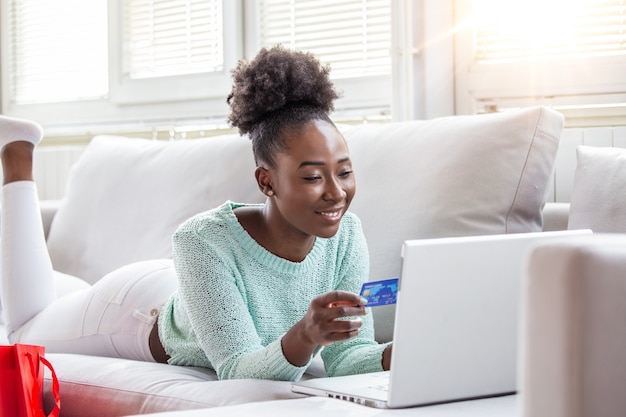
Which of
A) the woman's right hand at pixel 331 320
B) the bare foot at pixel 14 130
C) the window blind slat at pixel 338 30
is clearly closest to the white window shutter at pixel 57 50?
the window blind slat at pixel 338 30

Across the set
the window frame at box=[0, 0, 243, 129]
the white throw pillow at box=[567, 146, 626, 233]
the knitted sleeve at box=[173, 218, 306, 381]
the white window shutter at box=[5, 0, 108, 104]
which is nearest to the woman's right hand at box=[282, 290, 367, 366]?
the knitted sleeve at box=[173, 218, 306, 381]

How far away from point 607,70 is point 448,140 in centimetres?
57

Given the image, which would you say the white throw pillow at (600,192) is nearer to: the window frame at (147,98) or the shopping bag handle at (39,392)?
the shopping bag handle at (39,392)

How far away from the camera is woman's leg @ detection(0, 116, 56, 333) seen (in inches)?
78.3

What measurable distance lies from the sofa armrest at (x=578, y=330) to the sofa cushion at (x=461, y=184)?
0.97m

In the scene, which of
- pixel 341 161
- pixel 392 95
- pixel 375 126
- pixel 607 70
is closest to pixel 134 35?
pixel 392 95

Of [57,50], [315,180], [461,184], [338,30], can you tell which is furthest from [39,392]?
[57,50]

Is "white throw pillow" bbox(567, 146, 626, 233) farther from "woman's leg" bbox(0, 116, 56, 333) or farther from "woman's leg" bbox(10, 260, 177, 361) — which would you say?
"woman's leg" bbox(0, 116, 56, 333)

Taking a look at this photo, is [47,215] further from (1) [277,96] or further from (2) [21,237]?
(1) [277,96]

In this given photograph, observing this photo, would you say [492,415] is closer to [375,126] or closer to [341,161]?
[341,161]

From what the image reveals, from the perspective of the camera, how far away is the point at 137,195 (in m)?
2.29

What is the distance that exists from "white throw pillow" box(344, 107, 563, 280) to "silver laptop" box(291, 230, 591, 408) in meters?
0.61

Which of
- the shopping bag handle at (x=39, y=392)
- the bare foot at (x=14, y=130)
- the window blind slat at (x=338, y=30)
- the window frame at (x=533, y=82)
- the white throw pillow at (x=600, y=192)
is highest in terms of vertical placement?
the window blind slat at (x=338, y=30)

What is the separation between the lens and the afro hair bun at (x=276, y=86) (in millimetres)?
1482
